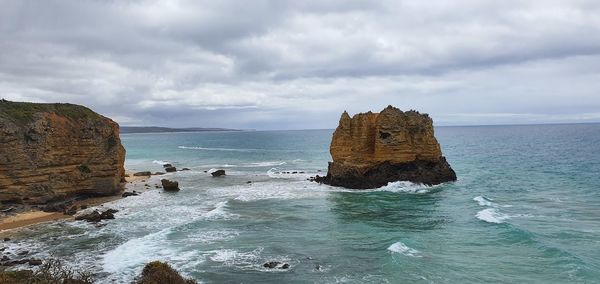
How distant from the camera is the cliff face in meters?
36.9

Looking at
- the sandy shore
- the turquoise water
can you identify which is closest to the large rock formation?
the turquoise water

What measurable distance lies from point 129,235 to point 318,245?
42.3ft

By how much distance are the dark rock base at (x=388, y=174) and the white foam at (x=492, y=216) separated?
1377 centimetres

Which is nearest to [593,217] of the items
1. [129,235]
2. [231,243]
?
[231,243]

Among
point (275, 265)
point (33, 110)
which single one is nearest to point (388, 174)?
point (275, 265)

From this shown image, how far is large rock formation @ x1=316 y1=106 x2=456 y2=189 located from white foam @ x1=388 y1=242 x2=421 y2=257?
2294cm

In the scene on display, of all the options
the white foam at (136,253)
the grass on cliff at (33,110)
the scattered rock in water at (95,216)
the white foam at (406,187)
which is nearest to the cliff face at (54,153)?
the grass on cliff at (33,110)

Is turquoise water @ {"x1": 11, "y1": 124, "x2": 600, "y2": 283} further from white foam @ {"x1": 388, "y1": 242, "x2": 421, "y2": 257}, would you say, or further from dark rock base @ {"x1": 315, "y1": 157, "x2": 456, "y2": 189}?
dark rock base @ {"x1": 315, "y1": 157, "x2": 456, "y2": 189}

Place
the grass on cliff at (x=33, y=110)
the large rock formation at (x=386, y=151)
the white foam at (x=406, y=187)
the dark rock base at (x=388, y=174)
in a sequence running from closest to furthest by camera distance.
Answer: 1. the grass on cliff at (x=33, y=110)
2. the white foam at (x=406, y=187)
3. the dark rock base at (x=388, y=174)
4. the large rock formation at (x=386, y=151)

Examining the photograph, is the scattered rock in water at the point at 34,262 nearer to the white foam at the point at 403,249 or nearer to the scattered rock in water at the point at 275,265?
the scattered rock in water at the point at 275,265

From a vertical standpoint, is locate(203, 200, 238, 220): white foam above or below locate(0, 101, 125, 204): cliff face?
below

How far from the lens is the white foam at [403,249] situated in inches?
988

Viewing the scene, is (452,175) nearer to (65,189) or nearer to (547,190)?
(547,190)

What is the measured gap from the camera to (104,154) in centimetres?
Answer: 4531
